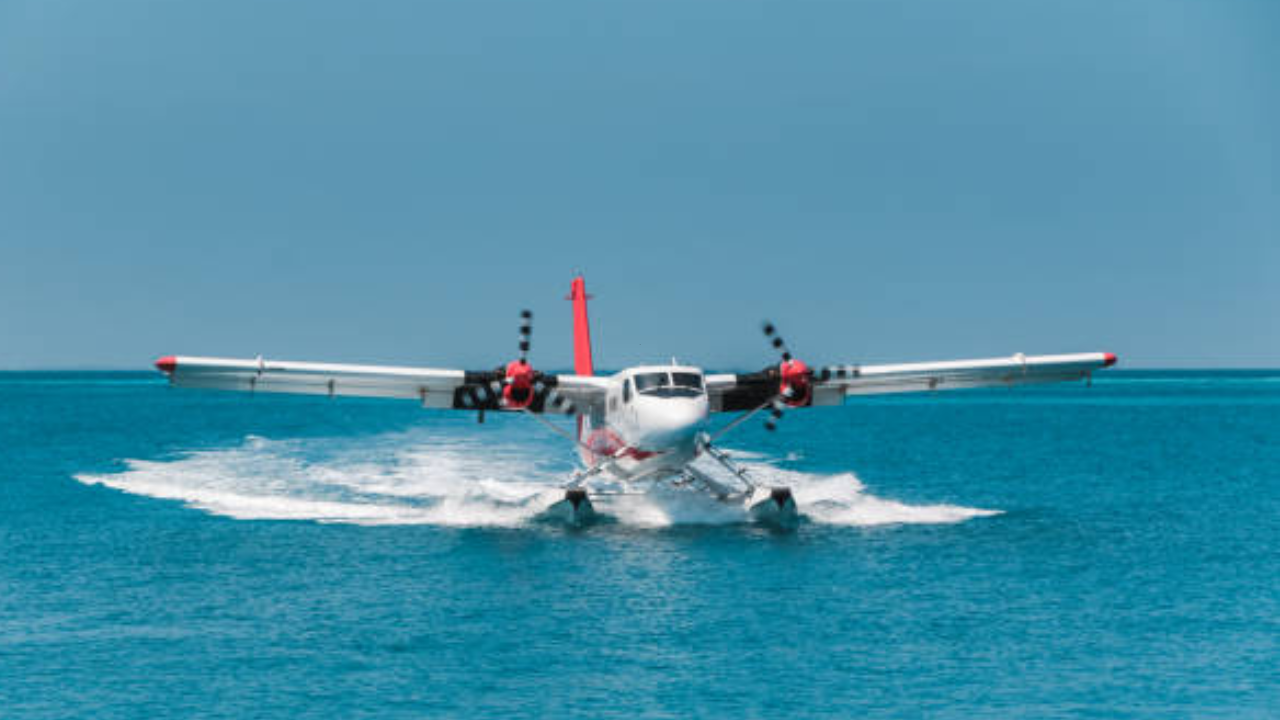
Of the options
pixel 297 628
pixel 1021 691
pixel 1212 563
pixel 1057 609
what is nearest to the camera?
pixel 1021 691

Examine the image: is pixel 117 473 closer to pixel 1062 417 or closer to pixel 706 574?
pixel 706 574

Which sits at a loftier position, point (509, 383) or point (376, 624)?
point (509, 383)

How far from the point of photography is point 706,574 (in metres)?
23.6

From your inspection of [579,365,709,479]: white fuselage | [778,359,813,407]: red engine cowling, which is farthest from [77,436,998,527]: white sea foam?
[778,359,813,407]: red engine cowling

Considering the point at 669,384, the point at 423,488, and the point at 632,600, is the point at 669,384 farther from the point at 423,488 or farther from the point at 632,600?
the point at 423,488

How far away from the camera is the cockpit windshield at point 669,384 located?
2828 cm

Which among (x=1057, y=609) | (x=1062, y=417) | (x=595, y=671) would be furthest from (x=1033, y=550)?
(x=1062, y=417)

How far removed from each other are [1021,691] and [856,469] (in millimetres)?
35282

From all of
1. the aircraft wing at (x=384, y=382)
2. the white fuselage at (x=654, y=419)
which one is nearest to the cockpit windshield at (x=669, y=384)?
the white fuselage at (x=654, y=419)

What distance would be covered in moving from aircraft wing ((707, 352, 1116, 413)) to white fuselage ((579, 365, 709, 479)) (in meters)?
3.50

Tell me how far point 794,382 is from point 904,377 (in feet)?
15.1

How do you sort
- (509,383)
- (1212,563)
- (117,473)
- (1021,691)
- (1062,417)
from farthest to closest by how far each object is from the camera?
(1062,417)
(117,473)
(509,383)
(1212,563)
(1021,691)

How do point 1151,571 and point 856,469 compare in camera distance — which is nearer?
point 1151,571

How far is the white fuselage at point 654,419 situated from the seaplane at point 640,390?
0.03 metres
